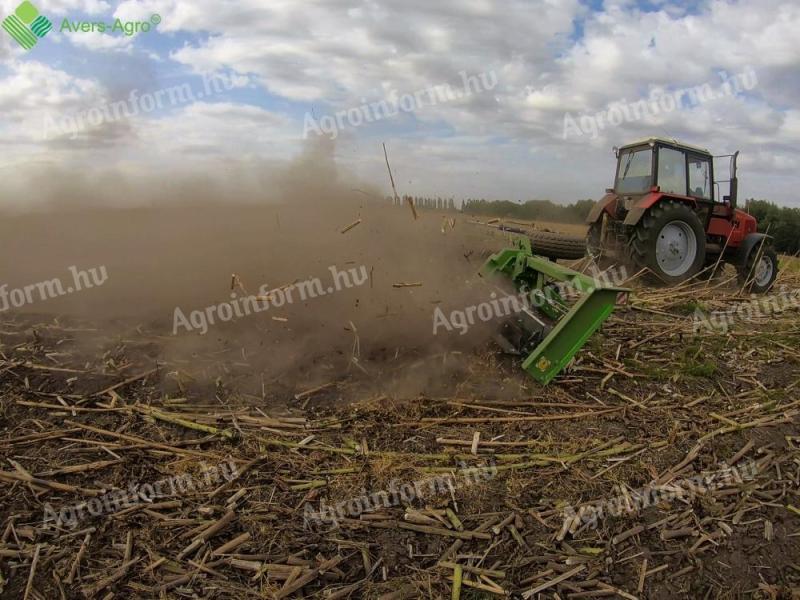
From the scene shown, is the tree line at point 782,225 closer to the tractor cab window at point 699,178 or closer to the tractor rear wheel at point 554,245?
the tractor cab window at point 699,178

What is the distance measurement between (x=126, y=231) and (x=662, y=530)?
24.2ft

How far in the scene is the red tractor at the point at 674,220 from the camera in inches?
350

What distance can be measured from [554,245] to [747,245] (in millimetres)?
5864

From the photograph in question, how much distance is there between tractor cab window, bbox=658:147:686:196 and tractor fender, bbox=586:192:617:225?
2.71 feet

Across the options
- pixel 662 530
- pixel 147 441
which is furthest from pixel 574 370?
pixel 147 441

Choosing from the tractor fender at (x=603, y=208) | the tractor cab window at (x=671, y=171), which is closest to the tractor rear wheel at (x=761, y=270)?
the tractor cab window at (x=671, y=171)

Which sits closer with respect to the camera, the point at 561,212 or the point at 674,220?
the point at 674,220

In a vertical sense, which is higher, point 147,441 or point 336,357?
point 336,357

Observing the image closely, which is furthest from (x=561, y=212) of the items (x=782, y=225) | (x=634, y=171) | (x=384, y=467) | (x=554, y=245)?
(x=782, y=225)

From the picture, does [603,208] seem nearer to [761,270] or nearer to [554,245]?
[761,270]

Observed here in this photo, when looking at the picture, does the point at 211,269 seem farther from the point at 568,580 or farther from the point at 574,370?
the point at 568,580

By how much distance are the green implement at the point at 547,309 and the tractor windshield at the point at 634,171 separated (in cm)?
444

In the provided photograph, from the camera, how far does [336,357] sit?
482 cm

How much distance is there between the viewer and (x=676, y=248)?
927cm
